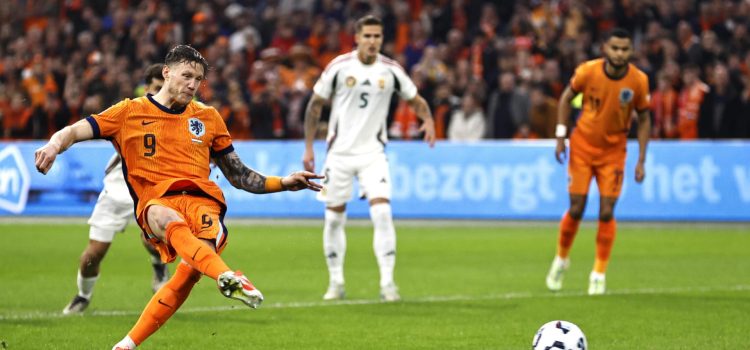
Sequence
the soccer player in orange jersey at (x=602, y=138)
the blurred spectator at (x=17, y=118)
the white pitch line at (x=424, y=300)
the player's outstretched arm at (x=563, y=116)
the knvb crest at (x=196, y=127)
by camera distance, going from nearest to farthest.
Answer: the knvb crest at (x=196, y=127) < the white pitch line at (x=424, y=300) < the soccer player in orange jersey at (x=602, y=138) < the player's outstretched arm at (x=563, y=116) < the blurred spectator at (x=17, y=118)

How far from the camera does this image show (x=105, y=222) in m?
10.5

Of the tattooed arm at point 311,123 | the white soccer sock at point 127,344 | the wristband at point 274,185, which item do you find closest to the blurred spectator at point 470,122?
the tattooed arm at point 311,123

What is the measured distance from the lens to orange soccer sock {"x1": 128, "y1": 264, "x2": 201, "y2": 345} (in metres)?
7.20

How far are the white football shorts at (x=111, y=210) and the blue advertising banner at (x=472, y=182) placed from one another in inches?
354

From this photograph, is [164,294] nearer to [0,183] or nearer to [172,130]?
[172,130]

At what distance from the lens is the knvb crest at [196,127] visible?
754 centimetres

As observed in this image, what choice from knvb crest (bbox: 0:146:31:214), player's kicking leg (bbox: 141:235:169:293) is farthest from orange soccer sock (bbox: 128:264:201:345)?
knvb crest (bbox: 0:146:31:214)

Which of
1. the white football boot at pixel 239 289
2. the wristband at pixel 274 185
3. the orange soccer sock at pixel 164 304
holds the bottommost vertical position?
the orange soccer sock at pixel 164 304

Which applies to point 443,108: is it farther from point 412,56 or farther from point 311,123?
point 311,123

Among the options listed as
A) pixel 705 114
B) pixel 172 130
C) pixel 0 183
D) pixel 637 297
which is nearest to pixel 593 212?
pixel 705 114

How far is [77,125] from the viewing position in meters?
7.18

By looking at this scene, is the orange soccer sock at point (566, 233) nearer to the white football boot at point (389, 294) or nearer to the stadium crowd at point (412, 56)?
the white football boot at point (389, 294)

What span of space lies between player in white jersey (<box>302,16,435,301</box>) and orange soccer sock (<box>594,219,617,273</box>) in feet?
6.14

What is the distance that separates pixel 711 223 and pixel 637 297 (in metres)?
7.99
